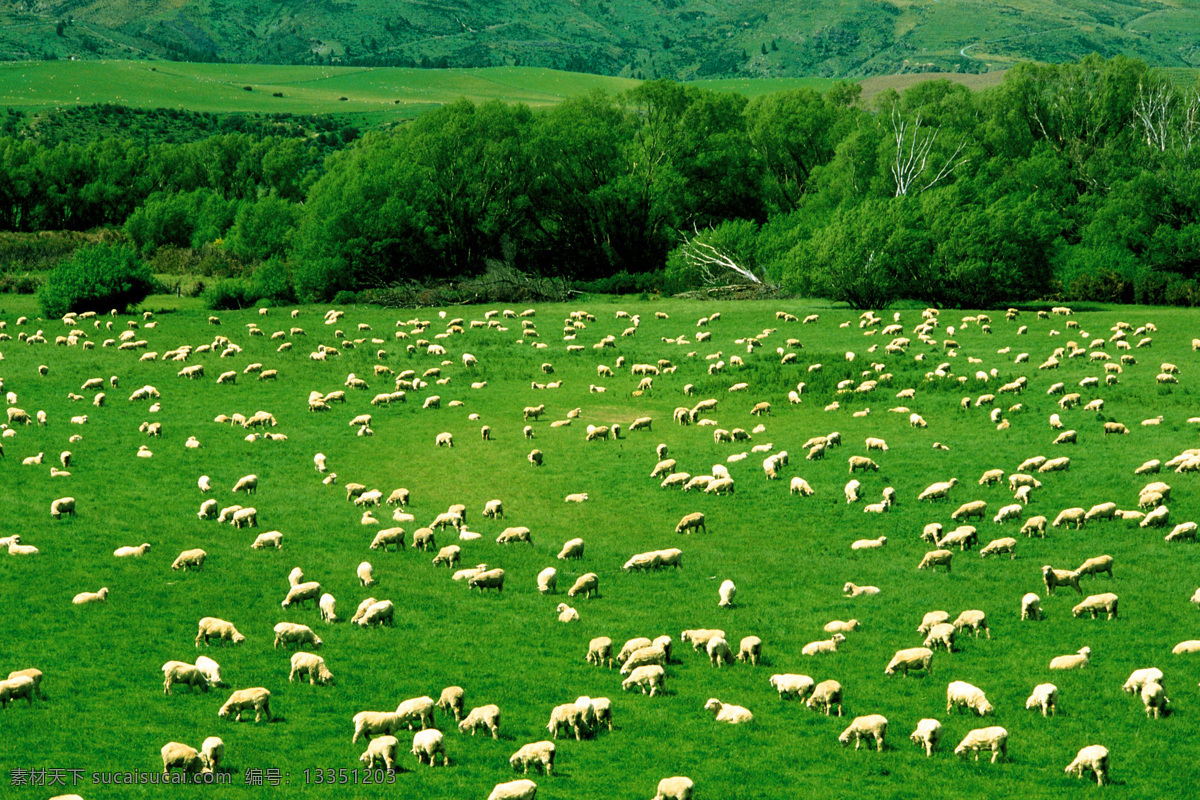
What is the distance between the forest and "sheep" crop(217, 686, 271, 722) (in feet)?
178

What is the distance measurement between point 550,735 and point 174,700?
607 cm

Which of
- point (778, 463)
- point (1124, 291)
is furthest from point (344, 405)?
point (1124, 291)

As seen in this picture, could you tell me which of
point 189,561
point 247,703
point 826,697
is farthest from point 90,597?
Answer: point 826,697

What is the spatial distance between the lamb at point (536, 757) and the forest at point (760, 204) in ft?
179

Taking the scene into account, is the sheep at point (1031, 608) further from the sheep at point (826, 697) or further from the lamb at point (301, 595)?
the lamb at point (301, 595)

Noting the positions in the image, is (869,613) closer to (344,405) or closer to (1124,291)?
(344,405)

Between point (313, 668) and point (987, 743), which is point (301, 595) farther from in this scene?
point (987, 743)

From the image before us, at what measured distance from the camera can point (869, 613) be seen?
78.5ft

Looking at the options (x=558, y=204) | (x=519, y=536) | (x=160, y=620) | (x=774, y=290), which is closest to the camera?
(x=160, y=620)

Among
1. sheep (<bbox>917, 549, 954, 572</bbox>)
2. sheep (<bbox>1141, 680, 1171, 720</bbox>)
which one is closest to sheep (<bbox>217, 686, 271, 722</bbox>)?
sheep (<bbox>1141, 680, 1171, 720</bbox>)

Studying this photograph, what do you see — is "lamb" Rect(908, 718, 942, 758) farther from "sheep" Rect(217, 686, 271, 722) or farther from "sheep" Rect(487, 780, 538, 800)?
"sheep" Rect(217, 686, 271, 722)

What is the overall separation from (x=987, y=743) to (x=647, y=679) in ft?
17.9

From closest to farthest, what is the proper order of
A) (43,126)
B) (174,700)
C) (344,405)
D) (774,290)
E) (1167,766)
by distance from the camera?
(1167,766)
(174,700)
(344,405)
(774,290)
(43,126)

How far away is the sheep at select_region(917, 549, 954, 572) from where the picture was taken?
87.9 feet
